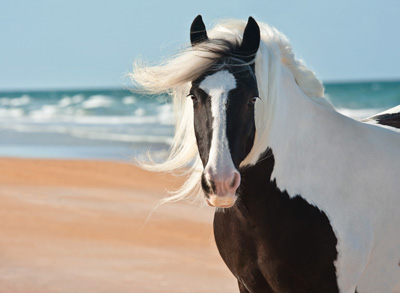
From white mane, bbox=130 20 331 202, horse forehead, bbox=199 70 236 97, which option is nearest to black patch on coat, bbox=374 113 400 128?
white mane, bbox=130 20 331 202

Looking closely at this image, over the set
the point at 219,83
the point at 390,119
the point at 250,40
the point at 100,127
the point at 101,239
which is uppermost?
the point at 250,40

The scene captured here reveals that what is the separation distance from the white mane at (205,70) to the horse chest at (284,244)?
0.19m

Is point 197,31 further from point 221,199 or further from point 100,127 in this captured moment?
point 100,127

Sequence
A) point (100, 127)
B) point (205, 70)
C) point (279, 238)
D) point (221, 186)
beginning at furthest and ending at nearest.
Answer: point (100, 127)
point (279, 238)
point (205, 70)
point (221, 186)

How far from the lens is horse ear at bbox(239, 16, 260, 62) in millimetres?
2484

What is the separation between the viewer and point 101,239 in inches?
234

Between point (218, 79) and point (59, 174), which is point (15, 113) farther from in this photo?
point (218, 79)

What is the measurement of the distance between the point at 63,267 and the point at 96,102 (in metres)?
27.8

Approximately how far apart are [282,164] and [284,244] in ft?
0.95

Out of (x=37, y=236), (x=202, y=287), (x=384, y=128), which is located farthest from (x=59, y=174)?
(x=384, y=128)

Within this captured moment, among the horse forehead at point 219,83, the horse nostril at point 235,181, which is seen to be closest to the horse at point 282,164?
the horse forehead at point 219,83

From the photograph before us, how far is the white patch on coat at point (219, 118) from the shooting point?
223 centimetres

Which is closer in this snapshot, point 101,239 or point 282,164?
point 282,164

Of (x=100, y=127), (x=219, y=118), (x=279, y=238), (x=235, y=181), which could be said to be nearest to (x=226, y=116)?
(x=219, y=118)
